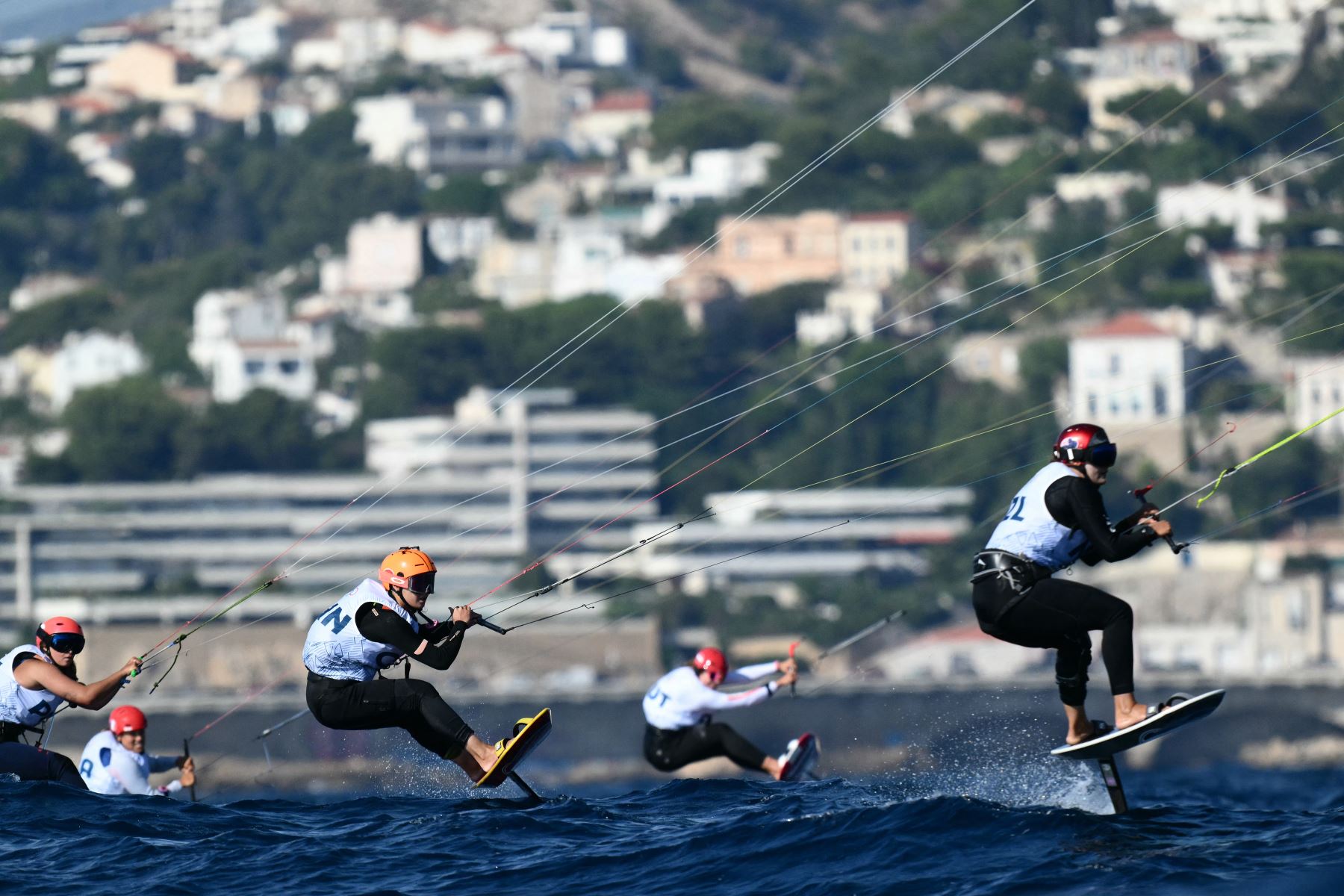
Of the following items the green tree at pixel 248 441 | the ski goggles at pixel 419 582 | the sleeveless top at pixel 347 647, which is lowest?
the sleeveless top at pixel 347 647

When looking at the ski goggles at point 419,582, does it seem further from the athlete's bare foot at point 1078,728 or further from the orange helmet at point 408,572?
the athlete's bare foot at point 1078,728

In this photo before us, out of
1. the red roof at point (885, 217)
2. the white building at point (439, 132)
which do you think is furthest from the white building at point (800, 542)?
the white building at point (439, 132)

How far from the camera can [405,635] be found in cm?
1457

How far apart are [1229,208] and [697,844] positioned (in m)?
138

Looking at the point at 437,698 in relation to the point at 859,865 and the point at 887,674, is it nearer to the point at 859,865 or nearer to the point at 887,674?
the point at 859,865

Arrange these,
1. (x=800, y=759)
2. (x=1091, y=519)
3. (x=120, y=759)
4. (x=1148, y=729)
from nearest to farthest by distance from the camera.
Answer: (x=1091, y=519)
(x=1148, y=729)
(x=120, y=759)
(x=800, y=759)

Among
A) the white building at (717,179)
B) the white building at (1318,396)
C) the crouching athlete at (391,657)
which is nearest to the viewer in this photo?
the crouching athlete at (391,657)

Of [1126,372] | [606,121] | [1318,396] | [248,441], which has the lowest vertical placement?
[1318,396]

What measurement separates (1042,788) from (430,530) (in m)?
99.7

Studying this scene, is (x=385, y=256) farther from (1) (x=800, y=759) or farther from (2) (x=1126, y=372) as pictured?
(1) (x=800, y=759)

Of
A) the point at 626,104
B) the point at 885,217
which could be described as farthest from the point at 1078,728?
the point at 626,104

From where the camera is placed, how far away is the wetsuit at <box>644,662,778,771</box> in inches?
760

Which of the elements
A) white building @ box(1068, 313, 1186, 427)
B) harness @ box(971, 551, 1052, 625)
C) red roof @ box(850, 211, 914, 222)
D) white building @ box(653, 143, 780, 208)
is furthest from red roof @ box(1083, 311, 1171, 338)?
harness @ box(971, 551, 1052, 625)

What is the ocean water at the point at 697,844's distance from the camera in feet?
43.9
